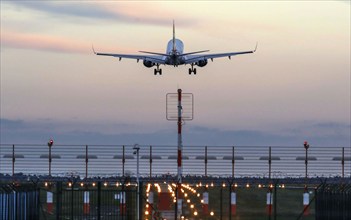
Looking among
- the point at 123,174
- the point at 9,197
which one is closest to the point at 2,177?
the point at 123,174

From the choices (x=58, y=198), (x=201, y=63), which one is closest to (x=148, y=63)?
(x=201, y=63)

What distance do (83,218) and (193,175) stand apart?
24.0 m

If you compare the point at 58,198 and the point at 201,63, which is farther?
the point at 201,63

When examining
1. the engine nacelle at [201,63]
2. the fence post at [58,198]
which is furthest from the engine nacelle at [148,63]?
the fence post at [58,198]

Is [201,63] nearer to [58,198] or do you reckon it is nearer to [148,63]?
[148,63]

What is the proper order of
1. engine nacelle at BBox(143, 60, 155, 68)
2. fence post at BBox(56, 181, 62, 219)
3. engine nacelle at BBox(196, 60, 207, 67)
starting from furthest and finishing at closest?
engine nacelle at BBox(196, 60, 207, 67), engine nacelle at BBox(143, 60, 155, 68), fence post at BBox(56, 181, 62, 219)

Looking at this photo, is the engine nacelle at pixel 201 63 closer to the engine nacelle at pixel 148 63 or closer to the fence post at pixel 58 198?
the engine nacelle at pixel 148 63

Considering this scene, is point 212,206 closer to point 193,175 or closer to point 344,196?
point 193,175

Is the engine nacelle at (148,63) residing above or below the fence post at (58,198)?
above

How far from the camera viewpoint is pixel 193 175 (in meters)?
73.8

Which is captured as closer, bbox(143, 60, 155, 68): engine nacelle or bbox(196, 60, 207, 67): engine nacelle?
bbox(143, 60, 155, 68): engine nacelle

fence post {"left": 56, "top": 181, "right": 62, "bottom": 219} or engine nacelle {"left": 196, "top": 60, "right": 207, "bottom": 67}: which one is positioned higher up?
engine nacelle {"left": 196, "top": 60, "right": 207, "bottom": 67}

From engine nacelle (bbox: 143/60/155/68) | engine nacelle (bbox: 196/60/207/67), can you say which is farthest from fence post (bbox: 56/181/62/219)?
engine nacelle (bbox: 196/60/207/67)

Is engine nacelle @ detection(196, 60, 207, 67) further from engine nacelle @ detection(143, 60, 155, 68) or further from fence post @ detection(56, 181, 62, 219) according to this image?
fence post @ detection(56, 181, 62, 219)
